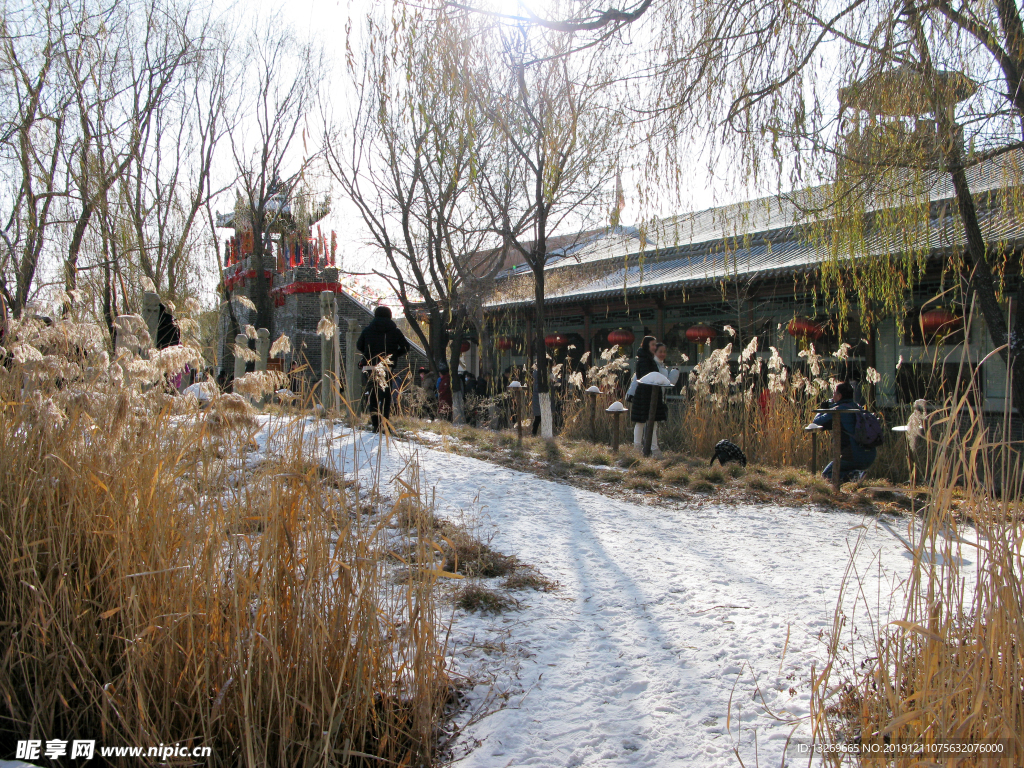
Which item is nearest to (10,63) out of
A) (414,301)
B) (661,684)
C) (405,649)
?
(405,649)

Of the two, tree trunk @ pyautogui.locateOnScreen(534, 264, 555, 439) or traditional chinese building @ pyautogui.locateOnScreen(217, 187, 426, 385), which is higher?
traditional chinese building @ pyautogui.locateOnScreen(217, 187, 426, 385)

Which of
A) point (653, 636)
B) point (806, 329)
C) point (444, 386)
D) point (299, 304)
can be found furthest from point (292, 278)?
point (653, 636)

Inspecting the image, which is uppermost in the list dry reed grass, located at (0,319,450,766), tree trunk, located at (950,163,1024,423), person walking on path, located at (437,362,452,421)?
tree trunk, located at (950,163,1024,423)

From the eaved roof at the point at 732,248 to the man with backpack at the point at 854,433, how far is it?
1248 mm

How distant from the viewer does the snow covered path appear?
1710 mm

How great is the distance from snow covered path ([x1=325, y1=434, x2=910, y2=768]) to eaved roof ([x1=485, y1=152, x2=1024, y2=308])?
2.32m

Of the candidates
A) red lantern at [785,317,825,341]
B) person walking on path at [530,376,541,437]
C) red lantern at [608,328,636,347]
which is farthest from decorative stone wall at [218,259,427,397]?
red lantern at [785,317,825,341]

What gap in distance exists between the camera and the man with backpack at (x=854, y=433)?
5.28 meters

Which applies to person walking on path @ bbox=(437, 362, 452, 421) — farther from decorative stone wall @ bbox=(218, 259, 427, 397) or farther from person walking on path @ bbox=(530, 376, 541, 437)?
decorative stone wall @ bbox=(218, 259, 427, 397)

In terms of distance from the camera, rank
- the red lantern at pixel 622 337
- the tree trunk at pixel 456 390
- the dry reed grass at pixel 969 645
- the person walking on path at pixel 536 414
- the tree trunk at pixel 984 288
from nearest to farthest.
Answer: the dry reed grass at pixel 969 645 < the tree trunk at pixel 984 288 < the person walking on path at pixel 536 414 < the tree trunk at pixel 456 390 < the red lantern at pixel 622 337

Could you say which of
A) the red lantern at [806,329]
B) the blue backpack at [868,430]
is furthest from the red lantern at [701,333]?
the blue backpack at [868,430]

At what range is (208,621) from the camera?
5.24ft

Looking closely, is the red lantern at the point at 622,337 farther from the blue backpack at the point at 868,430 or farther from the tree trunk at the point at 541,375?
the blue backpack at the point at 868,430

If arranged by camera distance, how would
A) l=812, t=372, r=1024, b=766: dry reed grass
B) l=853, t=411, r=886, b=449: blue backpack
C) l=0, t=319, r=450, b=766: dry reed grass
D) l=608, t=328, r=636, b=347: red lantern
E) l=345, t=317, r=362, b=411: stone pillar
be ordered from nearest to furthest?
l=812, t=372, r=1024, b=766: dry reed grass, l=0, t=319, r=450, b=766: dry reed grass, l=853, t=411, r=886, b=449: blue backpack, l=345, t=317, r=362, b=411: stone pillar, l=608, t=328, r=636, b=347: red lantern
